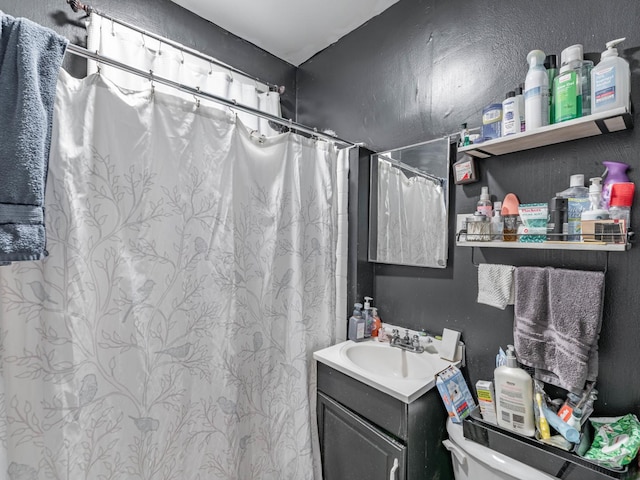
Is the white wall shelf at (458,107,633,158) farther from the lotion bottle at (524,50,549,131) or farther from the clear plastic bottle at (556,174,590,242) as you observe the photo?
the clear plastic bottle at (556,174,590,242)

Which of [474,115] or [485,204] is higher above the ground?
[474,115]

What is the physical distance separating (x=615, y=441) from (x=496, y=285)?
0.53 meters

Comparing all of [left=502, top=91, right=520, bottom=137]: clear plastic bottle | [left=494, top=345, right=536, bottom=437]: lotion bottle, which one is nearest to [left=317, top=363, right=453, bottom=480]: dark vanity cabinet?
[left=494, top=345, right=536, bottom=437]: lotion bottle

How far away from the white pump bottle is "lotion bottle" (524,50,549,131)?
0.43ft

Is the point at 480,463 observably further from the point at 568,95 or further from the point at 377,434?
the point at 568,95

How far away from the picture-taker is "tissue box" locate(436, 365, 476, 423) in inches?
44.1

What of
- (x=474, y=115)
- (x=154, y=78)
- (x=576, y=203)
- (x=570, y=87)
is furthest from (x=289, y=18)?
(x=576, y=203)

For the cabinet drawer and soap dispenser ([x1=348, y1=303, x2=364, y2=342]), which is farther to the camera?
soap dispenser ([x1=348, y1=303, x2=364, y2=342])

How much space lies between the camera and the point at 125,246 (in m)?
1.01

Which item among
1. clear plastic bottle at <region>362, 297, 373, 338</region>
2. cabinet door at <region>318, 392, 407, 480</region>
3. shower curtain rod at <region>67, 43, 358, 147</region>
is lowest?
cabinet door at <region>318, 392, 407, 480</region>

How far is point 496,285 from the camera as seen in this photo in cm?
115

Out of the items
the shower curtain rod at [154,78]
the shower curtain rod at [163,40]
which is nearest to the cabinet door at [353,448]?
the shower curtain rod at [154,78]

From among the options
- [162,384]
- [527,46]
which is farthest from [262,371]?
[527,46]

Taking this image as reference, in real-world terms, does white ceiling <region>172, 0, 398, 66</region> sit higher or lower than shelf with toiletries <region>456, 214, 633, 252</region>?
higher
